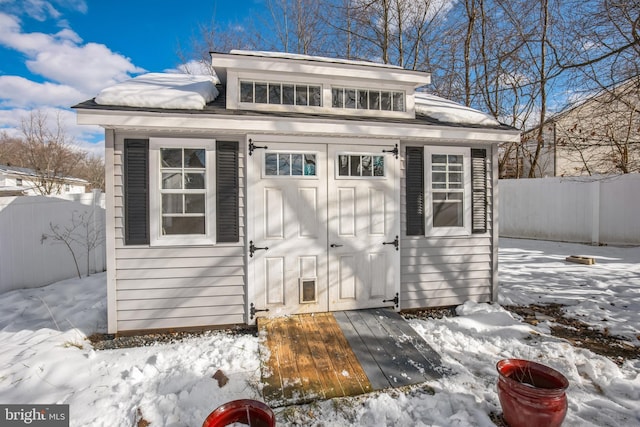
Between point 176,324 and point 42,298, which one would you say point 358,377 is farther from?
point 42,298

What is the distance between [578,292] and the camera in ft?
17.1

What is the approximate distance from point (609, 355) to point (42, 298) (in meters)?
7.83

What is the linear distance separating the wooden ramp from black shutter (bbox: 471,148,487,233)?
6.38 ft

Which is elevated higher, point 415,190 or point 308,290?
point 415,190

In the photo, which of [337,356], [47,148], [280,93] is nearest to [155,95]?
[280,93]

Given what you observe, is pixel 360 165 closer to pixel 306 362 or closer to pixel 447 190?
pixel 447 190

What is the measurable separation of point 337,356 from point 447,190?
2.87 metres

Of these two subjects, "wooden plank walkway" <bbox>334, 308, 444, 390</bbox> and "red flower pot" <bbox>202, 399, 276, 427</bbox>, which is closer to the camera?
"red flower pot" <bbox>202, 399, 276, 427</bbox>

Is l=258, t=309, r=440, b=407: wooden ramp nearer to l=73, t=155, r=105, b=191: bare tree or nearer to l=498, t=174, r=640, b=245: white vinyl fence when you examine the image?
l=498, t=174, r=640, b=245: white vinyl fence

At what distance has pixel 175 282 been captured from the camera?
3.74 m

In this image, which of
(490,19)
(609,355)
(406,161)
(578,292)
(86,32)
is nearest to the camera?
(609,355)

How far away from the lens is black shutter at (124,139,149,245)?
362 cm

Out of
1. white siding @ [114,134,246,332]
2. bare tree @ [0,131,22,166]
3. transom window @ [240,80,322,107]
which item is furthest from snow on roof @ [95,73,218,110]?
bare tree @ [0,131,22,166]

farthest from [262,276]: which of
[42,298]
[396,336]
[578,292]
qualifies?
[578,292]
